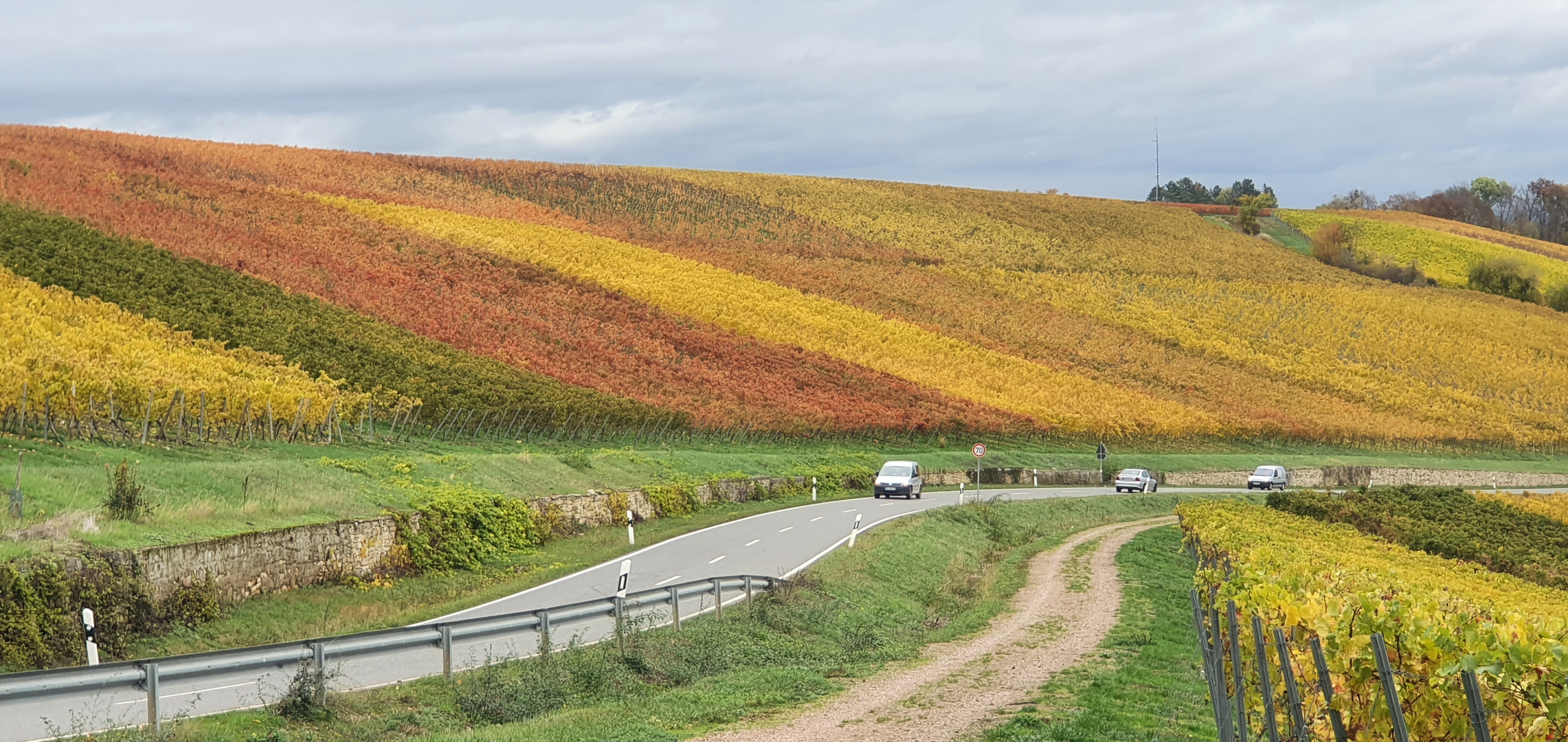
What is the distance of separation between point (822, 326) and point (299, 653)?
6196 centimetres

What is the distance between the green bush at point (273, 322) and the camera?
1622 inches

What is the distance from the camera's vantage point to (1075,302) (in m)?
98.0

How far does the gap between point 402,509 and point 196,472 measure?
412 cm

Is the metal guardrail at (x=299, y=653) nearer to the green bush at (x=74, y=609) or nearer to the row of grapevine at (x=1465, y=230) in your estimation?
the green bush at (x=74, y=609)

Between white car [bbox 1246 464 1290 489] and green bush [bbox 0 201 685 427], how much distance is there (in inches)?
1185

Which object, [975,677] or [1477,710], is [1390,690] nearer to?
[1477,710]

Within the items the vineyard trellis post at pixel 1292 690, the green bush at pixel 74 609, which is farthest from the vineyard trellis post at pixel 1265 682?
the green bush at pixel 74 609

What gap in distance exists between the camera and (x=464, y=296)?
198ft

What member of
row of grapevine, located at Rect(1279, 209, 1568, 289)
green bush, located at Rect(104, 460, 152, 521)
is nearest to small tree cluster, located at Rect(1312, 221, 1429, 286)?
row of grapevine, located at Rect(1279, 209, 1568, 289)

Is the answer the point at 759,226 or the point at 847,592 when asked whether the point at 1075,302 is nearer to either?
the point at 759,226

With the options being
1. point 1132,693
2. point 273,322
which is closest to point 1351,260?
point 273,322

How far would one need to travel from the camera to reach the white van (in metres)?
50.0

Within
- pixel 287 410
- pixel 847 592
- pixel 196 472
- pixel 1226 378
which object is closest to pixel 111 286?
pixel 287 410

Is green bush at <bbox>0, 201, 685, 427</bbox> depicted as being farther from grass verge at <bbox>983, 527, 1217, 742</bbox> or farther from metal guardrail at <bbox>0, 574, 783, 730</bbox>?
grass verge at <bbox>983, 527, 1217, 742</bbox>
